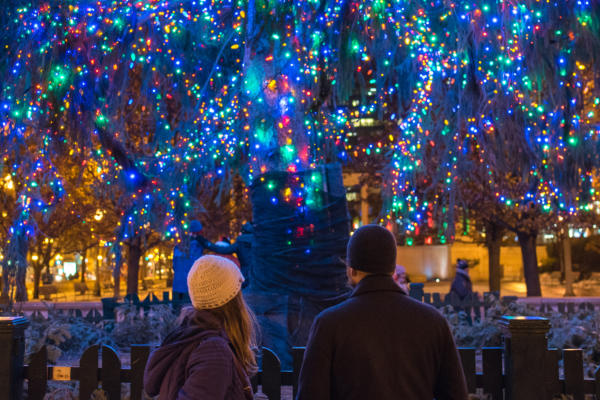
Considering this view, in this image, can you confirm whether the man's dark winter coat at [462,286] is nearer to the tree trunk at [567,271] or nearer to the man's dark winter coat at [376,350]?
the man's dark winter coat at [376,350]

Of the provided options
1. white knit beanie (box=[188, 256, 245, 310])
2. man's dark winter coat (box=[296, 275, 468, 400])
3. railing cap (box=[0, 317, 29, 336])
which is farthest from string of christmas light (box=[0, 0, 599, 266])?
man's dark winter coat (box=[296, 275, 468, 400])

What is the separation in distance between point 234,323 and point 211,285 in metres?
0.21

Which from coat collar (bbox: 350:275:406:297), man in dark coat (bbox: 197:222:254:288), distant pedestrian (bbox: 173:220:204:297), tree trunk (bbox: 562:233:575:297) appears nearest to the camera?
coat collar (bbox: 350:275:406:297)

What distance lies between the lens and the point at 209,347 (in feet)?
7.54

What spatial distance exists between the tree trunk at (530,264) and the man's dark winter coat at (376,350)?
20.1m

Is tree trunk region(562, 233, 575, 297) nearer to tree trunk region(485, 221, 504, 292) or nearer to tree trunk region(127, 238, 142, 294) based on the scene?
tree trunk region(485, 221, 504, 292)

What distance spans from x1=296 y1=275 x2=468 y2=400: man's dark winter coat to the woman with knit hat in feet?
1.08

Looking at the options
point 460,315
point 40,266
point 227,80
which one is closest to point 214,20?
point 227,80

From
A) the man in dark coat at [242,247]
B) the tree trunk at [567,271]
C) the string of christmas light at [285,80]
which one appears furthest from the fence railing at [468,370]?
the tree trunk at [567,271]

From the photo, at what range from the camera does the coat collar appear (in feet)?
7.69

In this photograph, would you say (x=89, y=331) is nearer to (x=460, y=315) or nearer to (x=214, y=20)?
(x=214, y=20)

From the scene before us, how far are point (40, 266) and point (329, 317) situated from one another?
29789 millimetres

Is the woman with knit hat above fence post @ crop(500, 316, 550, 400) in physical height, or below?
above

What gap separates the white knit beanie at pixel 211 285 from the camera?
2.45 metres
